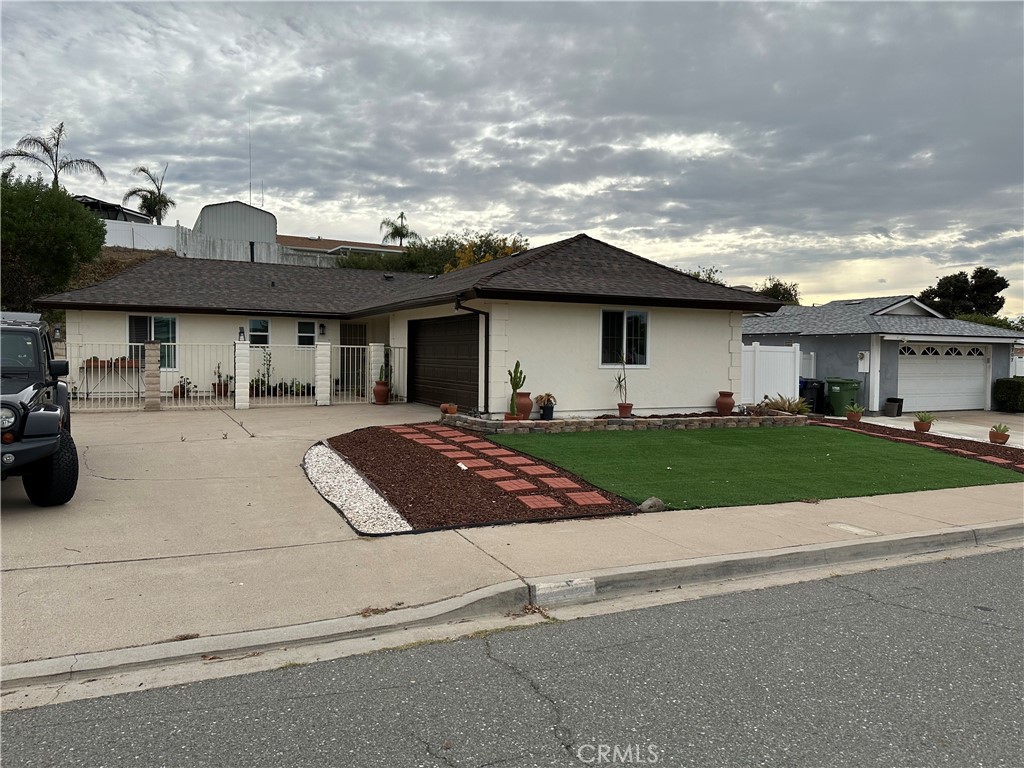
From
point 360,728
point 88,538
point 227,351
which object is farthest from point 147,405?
point 360,728

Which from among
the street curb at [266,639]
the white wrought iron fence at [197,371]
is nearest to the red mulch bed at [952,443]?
the street curb at [266,639]

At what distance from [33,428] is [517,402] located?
8.70 meters

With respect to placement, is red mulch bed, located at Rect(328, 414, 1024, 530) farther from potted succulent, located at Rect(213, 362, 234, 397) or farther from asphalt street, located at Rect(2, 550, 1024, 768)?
potted succulent, located at Rect(213, 362, 234, 397)

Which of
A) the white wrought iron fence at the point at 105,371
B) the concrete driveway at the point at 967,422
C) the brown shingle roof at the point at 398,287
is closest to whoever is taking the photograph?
the brown shingle roof at the point at 398,287

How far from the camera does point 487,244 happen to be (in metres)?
48.1

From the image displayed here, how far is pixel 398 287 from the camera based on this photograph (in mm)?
26906

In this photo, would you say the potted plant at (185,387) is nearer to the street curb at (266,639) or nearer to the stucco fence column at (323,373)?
the stucco fence column at (323,373)

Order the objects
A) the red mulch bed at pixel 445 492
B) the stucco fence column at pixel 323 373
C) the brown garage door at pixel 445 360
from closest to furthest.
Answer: the red mulch bed at pixel 445 492, the brown garage door at pixel 445 360, the stucco fence column at pixel 323 373

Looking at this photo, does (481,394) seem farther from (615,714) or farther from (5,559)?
(615,714)

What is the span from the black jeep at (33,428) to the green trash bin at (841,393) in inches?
742

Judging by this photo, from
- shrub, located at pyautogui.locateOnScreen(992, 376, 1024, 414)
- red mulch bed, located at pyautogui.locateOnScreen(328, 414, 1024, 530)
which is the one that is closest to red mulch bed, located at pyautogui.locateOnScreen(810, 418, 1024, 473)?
red mulch bed, located at pyautogui.locateOnScreen(328, 414, 1024, 530)

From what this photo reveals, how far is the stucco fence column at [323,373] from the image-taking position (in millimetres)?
18188

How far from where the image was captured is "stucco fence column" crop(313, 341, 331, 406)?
1819 cm

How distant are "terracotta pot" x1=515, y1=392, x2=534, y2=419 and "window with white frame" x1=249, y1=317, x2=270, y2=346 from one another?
38.8 feet
